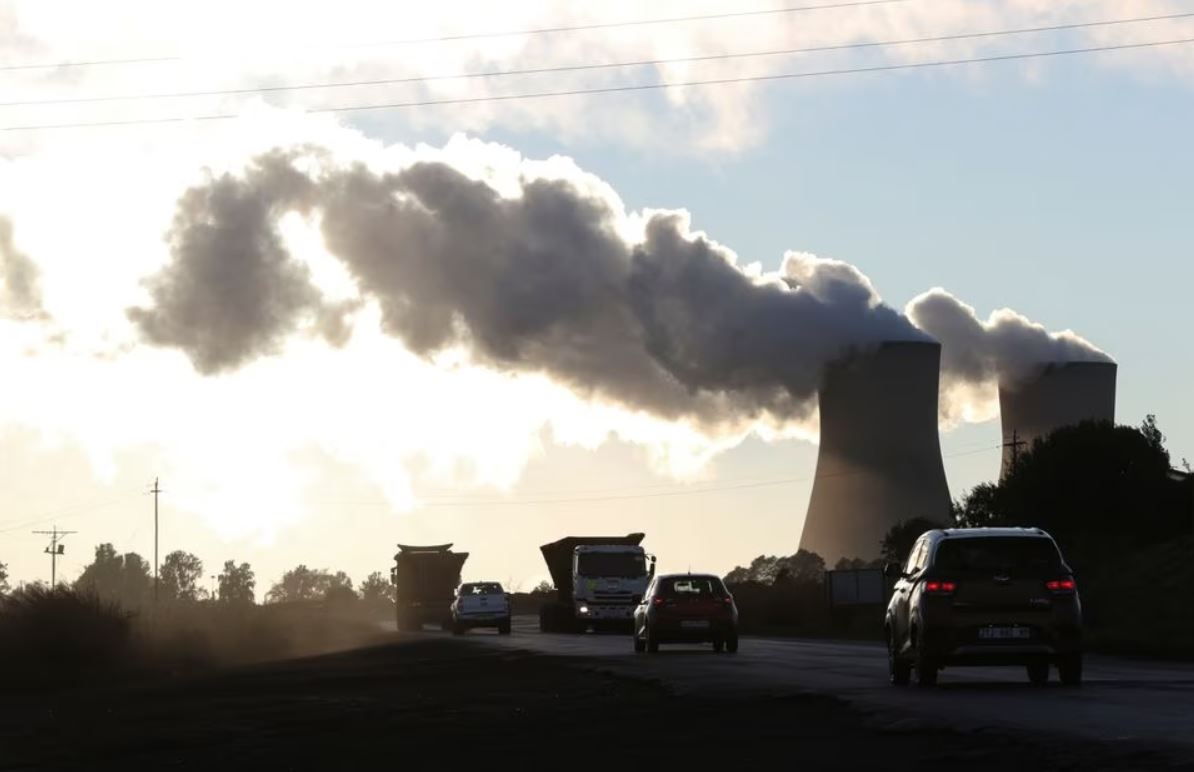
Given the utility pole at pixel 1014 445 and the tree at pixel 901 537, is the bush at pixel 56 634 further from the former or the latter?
the utility pole at pixel 1014 445

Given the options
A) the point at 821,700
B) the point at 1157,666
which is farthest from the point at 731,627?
the point at 821,700

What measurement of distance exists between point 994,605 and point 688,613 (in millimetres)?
15455

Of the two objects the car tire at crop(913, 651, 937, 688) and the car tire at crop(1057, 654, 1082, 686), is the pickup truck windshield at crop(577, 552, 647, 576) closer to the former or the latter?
the car tire at crop(913, 651, 937, 688)

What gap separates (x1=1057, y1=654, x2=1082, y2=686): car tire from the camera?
22438mm

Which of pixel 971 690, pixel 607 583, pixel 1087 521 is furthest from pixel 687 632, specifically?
pixel 1087 521

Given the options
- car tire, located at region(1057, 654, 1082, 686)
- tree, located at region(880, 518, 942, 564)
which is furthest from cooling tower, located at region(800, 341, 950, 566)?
car tire, located at region(1057, 654, 1082, 686)

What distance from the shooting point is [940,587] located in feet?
72.6

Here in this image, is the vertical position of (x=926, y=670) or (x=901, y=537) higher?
(x=901, y=537)

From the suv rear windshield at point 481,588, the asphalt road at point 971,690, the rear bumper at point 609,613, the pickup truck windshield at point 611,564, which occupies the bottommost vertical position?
the asphalt road at point 971,690

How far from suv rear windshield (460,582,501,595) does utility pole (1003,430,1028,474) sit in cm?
3110

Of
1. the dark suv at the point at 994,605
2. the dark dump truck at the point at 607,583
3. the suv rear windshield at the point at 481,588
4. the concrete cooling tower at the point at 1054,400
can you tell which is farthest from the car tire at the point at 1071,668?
the concrete cooling tower at the point at 1054,400

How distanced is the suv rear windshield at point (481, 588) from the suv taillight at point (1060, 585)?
4331 cm

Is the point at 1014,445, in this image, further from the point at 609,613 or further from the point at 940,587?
the point at 940,587

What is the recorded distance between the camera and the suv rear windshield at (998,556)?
72.6 feet
